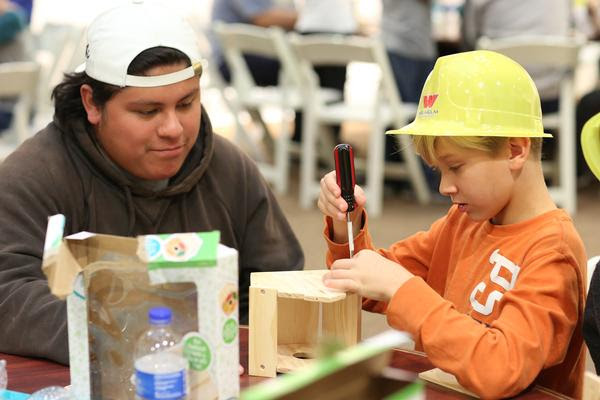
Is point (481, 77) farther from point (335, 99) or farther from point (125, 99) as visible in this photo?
point (335, 99)

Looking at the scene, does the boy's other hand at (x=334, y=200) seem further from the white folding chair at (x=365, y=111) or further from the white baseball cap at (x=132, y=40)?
the white folding chair at (x=365, y=111)

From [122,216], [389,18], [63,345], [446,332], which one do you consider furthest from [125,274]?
[389,18]

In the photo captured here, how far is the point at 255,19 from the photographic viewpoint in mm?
5734

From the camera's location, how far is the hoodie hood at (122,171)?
1.78m

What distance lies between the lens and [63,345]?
1392 mm

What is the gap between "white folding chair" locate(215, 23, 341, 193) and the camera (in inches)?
197

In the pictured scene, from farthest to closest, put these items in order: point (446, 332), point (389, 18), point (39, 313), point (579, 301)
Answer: point (389, 18) → point (39, 313) → point (579, 301) → point (446, 332)

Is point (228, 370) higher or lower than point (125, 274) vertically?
lower

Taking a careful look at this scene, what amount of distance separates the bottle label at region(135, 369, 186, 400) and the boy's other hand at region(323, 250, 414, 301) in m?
0.35

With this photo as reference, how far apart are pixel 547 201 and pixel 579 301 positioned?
158 millimetres

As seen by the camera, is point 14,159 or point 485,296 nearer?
point 485,296

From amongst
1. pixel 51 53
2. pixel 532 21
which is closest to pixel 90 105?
pixel 532 21

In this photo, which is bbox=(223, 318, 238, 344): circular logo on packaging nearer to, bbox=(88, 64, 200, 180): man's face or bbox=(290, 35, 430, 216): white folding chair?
bbox=(88, 64, 200, 180): man's face

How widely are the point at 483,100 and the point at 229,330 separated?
1.67 feet
